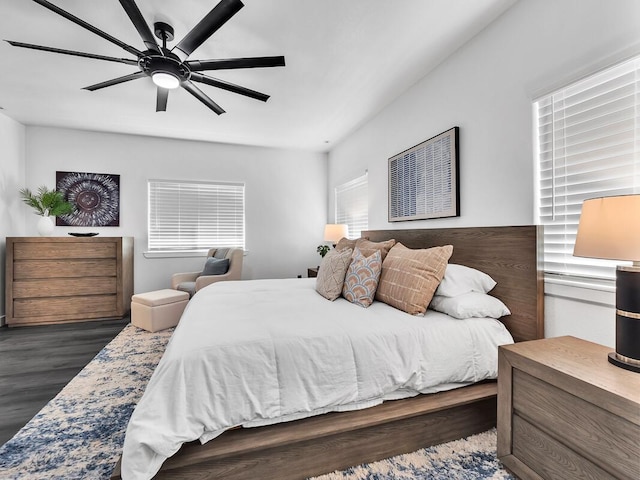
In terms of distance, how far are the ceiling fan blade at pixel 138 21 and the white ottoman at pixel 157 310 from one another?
8.24 ft

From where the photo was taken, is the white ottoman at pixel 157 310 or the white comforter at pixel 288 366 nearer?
the white comforter at pixel 288 366

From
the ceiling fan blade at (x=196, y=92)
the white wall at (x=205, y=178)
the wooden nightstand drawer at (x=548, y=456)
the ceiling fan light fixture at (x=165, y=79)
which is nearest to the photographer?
the wooden nightstand drawer at (x=548, y=456)

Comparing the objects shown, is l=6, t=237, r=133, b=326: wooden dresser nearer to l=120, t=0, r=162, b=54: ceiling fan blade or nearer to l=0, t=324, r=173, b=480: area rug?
l=0, t=324, r=173, b=480: area rug

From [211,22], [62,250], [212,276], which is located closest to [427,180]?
[211,22]

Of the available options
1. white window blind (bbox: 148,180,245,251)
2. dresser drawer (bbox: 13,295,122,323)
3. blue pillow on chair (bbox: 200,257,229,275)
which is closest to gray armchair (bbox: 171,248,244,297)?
blue pillow on chair (bbox: 200,257,229,275)

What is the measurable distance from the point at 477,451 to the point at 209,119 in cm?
413

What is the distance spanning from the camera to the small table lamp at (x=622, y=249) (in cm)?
114

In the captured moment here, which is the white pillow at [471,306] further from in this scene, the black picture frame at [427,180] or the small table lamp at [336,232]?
the small table lamp at [336,232]

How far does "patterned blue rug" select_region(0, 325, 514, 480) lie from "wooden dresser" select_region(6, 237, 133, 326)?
213 centimetres

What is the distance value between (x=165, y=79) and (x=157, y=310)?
2374 mm

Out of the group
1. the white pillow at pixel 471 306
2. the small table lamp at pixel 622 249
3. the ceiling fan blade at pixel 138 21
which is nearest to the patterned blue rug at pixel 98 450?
the white pillow at pixel 471 306

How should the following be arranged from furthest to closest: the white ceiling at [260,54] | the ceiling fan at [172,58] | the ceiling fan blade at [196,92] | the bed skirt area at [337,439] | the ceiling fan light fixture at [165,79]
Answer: the ceiling fan blade at [196,92]
the ceiling fan light fixture at [165,79]
the white ceiling at [260,54]
the ceiling fan at [172,58]
the bed skirt area at [337,439]

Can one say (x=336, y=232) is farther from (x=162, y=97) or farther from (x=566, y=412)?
(x=566, y=412)

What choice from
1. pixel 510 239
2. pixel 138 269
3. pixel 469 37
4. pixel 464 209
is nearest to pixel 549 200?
pixel 510 239
